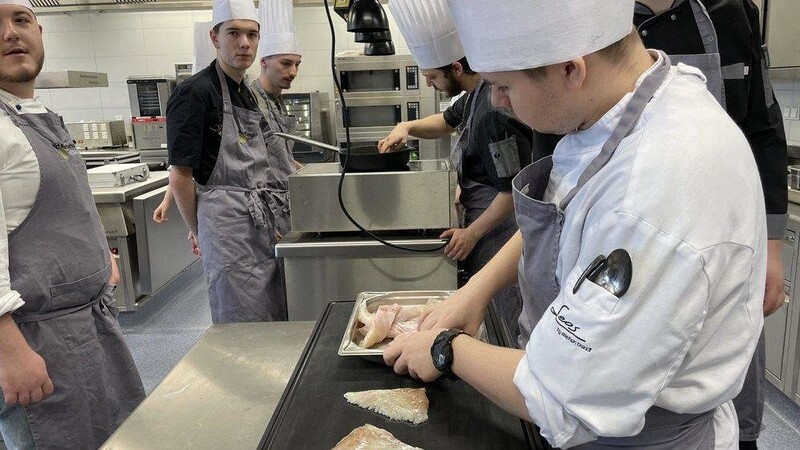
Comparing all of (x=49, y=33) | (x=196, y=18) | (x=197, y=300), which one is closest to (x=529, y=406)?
(x=197, y=300)

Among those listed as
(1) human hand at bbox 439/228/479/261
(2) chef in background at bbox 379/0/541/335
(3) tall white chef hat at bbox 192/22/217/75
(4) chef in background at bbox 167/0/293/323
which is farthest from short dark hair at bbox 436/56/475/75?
(3) tall white chef hat at bbox 192/22/217/75

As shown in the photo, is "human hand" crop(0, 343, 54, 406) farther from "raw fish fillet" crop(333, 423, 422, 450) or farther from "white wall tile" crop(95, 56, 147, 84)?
"white wall tile" crop(95, 56, 147, 84)

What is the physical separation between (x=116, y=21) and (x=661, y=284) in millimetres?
6078

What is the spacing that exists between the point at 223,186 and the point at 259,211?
175 millimetres

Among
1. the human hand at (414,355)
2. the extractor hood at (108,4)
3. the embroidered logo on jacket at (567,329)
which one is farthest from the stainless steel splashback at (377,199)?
the extractor hood at (108,4)

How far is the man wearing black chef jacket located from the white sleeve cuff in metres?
1.55

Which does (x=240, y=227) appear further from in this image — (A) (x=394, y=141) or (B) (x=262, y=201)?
(A) (x=394, y=141)

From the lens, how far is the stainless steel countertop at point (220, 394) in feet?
3.05

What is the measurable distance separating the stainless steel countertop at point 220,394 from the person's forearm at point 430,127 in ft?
4.00

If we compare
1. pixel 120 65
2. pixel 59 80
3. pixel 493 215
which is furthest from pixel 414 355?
pixel 120 65

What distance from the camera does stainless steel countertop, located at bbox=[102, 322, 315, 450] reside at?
0.93 metres

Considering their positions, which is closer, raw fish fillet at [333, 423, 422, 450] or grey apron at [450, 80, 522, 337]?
raw fish fillet at [333, 423, 422, 450]

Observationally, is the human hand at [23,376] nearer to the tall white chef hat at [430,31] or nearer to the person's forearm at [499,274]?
the person's forearm at [499,274]

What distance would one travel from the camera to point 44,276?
141 cm
